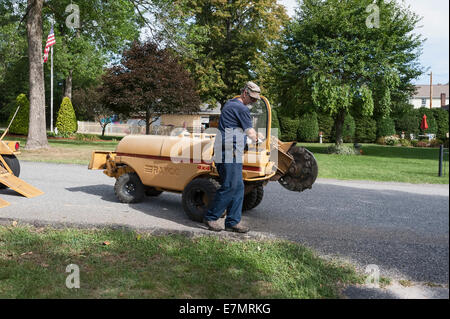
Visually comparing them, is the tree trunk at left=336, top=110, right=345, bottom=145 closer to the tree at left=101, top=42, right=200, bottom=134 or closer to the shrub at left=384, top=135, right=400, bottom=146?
the shrub at left=384, top=135, right=400, bottom=146

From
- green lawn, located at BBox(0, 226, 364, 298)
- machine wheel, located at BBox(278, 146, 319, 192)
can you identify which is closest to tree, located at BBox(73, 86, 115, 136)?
machine wheel, located at BBox(278, 146, 319, 192)

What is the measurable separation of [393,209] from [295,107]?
645 inches

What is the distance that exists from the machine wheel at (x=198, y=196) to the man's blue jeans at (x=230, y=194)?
1.26ft

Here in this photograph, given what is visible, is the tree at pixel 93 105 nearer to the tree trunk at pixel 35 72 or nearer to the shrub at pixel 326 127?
the tree trunk at pixel 35 72

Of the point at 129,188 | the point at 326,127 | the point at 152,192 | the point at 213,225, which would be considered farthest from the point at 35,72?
the point at 326,127

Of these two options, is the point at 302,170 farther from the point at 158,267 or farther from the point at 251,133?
the point at 158,267

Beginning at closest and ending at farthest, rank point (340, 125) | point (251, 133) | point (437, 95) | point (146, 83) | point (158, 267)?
point (158, 267) < point (251, 133) < point (437, 95) < point (146, 83) < point (340, 125)

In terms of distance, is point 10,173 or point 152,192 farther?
point 10,173

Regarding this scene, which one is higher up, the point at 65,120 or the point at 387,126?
the point at 65,120

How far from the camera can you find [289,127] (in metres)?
33.7

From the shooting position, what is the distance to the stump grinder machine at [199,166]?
5039 mm

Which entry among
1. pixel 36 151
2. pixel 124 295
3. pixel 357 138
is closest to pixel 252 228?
pixel 124 295

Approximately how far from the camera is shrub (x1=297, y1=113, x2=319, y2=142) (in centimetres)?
3300

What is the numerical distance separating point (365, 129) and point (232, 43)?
1291 cm
